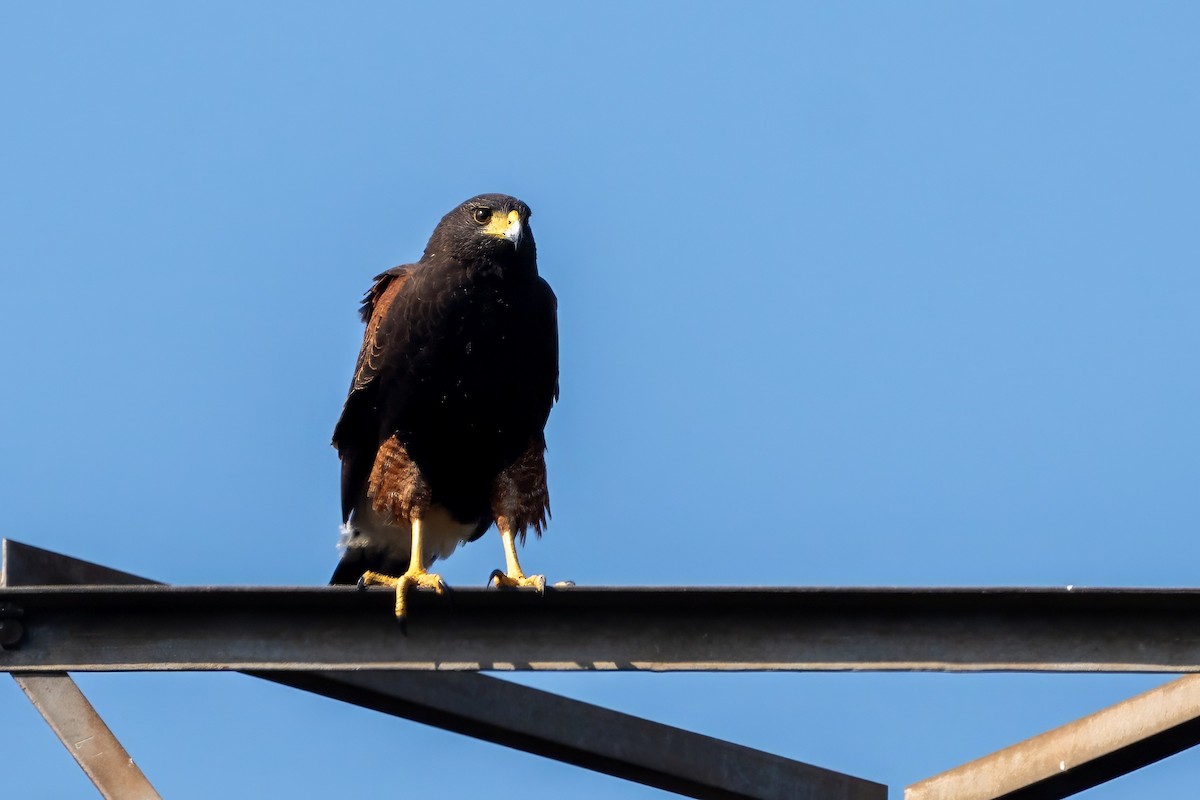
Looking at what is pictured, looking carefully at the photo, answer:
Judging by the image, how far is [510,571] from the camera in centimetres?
694

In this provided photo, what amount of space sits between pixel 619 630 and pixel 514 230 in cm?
303

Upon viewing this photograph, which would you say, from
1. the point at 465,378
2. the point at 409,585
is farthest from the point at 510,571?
the point at 409,585

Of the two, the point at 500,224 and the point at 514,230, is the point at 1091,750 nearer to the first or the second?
the point at 514,230

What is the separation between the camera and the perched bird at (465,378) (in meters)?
7.36

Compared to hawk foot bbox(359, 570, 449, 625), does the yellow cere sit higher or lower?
higher

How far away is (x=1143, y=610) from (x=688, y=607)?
4.29ft

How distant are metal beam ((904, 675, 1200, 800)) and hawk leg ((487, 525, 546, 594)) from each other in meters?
1.64

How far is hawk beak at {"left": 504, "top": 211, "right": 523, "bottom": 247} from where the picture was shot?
732cm

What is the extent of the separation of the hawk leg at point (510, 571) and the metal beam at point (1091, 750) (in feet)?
5.39

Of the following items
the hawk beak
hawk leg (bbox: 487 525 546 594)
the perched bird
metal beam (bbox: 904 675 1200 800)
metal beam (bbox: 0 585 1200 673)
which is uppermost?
the hawk beak

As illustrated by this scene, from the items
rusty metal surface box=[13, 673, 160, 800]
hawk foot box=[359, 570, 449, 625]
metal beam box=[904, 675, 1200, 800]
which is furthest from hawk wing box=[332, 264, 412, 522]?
→ metal beam box=[904, 675, 1200, 800]

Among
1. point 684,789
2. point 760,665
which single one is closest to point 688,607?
point 760,665

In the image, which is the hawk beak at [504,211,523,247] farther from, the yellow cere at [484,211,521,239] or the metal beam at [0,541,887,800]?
the metal beam at [0,541,887,800]

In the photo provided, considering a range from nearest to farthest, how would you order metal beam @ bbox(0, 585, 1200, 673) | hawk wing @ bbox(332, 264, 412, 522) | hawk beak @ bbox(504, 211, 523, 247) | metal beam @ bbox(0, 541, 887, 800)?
metal beam @ bbox(0, 585, 1200, 673)
metal beam @ bbox(0, 541, 887, 800)
hawk beak @ bbox(504, 211, 523, 247)
hawk wing @ bbox(332, 264, 412, 522)
